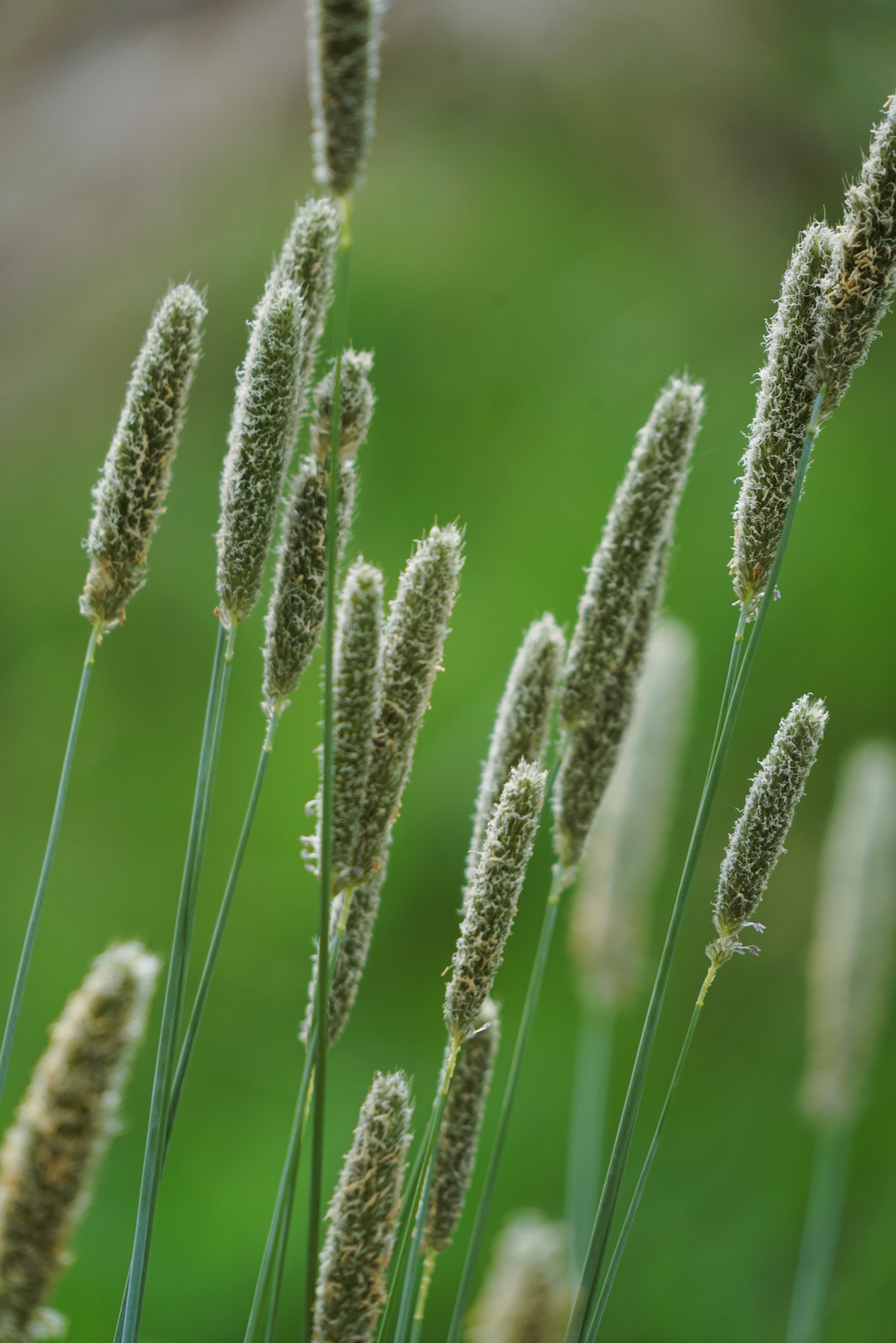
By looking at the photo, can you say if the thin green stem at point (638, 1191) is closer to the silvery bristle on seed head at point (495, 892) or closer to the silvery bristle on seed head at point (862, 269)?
the silvery bristle on seed head at point (495, 892)

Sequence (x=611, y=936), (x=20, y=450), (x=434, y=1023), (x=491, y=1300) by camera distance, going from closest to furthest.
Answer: (x=491, y=1300) → (x=611, y=936) → (x=434, y=1023) → (x=20, y=450)

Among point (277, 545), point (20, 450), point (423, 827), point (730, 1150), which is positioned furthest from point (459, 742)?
point (277, 545)

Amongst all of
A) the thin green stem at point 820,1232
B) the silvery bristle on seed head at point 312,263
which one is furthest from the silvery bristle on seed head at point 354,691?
the thin green stem at point 820,1232

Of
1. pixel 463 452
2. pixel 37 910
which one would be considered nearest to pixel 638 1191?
pixel 37 910

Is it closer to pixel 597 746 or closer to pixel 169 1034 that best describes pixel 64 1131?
pixel 169 1034

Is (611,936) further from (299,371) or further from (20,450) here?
(20,450)

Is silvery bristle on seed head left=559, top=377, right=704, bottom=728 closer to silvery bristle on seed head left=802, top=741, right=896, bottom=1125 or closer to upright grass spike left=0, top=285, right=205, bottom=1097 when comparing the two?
upright grass spike left=0, top=285, right=205, bottom=1097

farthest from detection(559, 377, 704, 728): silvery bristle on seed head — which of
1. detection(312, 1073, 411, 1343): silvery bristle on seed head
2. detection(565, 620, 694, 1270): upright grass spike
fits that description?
detection(565, 620, 694, 1270): upright grass spike
